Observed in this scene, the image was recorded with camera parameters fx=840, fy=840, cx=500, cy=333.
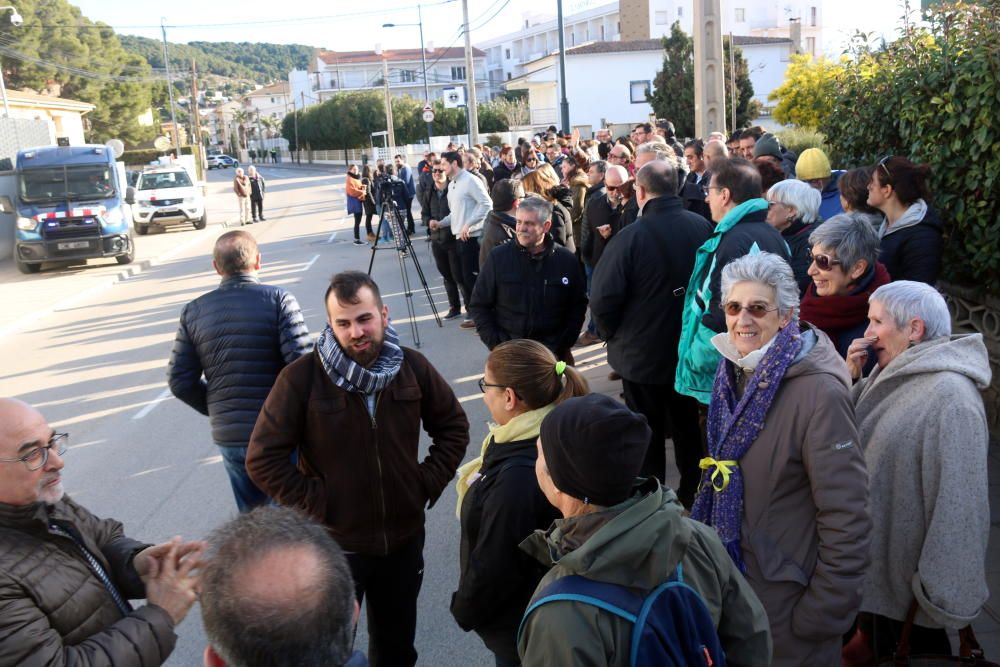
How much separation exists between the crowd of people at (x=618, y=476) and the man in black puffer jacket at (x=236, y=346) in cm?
1

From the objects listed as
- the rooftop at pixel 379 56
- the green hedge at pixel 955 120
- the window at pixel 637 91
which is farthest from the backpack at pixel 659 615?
the rooftop at pixel 379 56

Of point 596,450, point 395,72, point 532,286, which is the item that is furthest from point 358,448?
point 395,72

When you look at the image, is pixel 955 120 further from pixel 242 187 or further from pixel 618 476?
pixel 242 187

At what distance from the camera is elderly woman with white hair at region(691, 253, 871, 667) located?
2.58m

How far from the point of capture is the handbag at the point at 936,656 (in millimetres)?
2920

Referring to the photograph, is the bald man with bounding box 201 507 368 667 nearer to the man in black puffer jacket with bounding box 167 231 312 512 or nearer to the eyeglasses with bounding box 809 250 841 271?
the man in black puffer jacket with bounding box 167 231 312 512

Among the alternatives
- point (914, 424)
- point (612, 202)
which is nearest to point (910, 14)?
point (612, 202)

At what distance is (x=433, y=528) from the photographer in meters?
5.28

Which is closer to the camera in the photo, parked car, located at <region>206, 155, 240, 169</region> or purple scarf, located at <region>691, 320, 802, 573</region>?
purple scarf, located at <region>691, 320, 802, 573</region>

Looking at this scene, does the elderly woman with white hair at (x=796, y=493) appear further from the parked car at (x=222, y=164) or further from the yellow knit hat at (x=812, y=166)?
the parked car at (x=222, y=164)

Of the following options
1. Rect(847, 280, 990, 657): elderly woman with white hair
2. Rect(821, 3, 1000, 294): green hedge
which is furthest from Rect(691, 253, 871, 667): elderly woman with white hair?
Rect(821, 3, 1000, 294): green hedge

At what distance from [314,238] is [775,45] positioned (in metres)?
40.3

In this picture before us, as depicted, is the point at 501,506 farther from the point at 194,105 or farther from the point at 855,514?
the point at 194,105

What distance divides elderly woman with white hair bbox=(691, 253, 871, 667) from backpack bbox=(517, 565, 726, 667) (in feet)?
3.08
